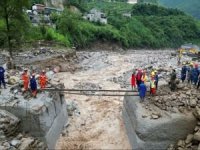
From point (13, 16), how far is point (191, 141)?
14613 mm

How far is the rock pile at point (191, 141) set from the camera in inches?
498

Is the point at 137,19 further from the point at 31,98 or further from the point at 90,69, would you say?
the point at 31,98

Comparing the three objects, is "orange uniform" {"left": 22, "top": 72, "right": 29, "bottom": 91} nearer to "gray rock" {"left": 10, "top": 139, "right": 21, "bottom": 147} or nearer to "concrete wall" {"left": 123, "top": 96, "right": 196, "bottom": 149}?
"gray rock" {"left": 10, "top": 139, "right": 21, "bottom": 147}

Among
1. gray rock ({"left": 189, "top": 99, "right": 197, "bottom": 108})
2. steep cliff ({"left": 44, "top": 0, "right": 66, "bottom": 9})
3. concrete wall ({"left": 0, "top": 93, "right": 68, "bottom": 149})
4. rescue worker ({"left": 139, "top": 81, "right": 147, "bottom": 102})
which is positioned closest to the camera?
concrete wall ({"left": 0, "top": 93, "right": 68, "bottom": 149})

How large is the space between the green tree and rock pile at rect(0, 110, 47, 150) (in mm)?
9462

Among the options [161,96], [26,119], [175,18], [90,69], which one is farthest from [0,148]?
[175,18]

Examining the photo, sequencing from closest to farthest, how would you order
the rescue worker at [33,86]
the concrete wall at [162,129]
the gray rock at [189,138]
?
1. the gray rock at [189,138]
2. the concrete wall at [162,129]
3. the rescue worker at [33,86]

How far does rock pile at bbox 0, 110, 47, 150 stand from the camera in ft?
42.4

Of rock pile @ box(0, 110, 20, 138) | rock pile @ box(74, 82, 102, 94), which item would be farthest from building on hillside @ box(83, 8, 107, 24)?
rock pile @ box(0, 110, 20, 138)

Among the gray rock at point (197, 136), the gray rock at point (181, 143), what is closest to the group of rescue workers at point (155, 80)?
the gray rock at point (181, 143)

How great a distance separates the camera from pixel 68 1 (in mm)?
63875

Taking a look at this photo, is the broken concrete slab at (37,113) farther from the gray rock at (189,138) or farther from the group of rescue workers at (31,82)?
the gray rock at (189,138)

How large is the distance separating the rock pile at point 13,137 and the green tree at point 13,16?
31.0 feet

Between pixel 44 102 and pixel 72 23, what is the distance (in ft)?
104
